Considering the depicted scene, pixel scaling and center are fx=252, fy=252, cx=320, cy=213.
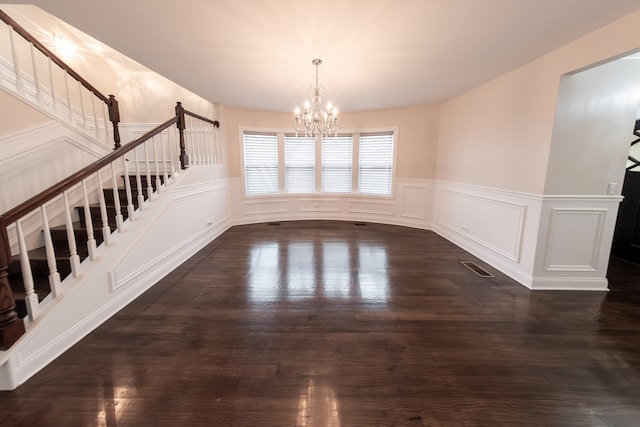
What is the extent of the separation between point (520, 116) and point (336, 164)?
367 centimetres

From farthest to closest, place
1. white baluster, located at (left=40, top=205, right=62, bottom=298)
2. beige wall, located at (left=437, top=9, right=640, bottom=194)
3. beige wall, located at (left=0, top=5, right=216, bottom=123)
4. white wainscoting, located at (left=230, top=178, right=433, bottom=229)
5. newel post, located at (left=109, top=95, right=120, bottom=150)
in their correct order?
white wainscoting, located at (left=230, top=178, right=433, bottom=229), newel post, located at (left=109, top=95, right=120, bottom=150), beige wall, located at (left=0, top=5, right=216, bottom=123), beige wall, located at (left=437, top=9, right=640, bottom=194), white baluster, located at (left=40, top=205, right=62, bottom=298)

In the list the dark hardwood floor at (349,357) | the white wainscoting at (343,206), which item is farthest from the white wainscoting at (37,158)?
the white wainscoting at (343,206)

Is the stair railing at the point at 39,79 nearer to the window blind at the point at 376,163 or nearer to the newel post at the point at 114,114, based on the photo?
the newel post at the point at 114,114

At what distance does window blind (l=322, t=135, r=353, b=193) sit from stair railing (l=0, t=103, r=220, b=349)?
247 centimetres

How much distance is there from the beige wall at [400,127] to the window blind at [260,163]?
22cm

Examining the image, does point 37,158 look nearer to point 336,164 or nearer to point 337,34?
point 337,34

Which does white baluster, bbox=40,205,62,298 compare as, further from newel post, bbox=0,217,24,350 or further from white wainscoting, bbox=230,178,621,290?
white wainscoting, bbox=230,178,621,290

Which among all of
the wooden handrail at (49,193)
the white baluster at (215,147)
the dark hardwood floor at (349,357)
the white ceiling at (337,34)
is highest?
the white ceiling at (337,34)

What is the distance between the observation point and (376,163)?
5973mm

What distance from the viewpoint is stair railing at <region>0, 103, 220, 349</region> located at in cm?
162

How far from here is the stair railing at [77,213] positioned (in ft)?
5.30

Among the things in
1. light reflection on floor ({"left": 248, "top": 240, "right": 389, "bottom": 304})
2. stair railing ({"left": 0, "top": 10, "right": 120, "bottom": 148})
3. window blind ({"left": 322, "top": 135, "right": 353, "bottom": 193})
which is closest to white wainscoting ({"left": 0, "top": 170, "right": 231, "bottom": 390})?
light reflection on floor ({"left": 248, "top": 240, "right": 389, "bottom": 304})

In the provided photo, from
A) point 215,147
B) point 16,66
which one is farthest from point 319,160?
point 16,66

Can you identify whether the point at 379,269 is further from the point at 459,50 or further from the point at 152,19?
the point at 152,19
